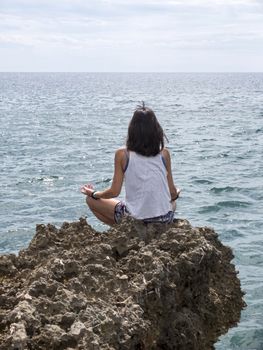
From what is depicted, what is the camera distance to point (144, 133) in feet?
25.5

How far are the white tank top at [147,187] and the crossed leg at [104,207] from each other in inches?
13.0

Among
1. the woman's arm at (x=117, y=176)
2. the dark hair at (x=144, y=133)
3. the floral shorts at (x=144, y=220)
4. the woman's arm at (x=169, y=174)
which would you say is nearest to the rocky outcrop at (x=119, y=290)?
the floral shorts at (x=144, y=220)

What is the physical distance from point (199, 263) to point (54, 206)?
27.1 feet

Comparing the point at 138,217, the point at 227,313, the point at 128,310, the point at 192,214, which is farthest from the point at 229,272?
the point at 192,214

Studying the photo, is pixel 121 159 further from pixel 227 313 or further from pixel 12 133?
pixel 12 133

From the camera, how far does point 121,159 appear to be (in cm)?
802

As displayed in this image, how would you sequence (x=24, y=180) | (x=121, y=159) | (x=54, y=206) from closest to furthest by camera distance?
(x=121, y=159), (x=54, y=206), (x=24, y=180)

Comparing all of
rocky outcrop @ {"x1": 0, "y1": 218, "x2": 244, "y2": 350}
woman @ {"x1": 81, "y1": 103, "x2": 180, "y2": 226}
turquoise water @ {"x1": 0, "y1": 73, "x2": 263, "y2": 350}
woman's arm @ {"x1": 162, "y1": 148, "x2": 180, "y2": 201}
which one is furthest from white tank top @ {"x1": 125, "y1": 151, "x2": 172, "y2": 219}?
turquoise water @ {"x1": 0, "y1": 73, "x2": 263, "y2": 350}

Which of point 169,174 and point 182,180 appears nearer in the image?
point 169,174

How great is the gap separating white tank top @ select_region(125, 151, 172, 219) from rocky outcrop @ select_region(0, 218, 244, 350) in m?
0.28

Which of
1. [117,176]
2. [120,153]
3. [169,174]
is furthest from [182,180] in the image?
→ [120,153]

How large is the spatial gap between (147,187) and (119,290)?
89.7 inches

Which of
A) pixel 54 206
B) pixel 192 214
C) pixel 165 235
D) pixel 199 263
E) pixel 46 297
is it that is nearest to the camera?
pixel 46 297

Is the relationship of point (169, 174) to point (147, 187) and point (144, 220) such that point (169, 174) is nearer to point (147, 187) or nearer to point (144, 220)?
point (147, 187)
